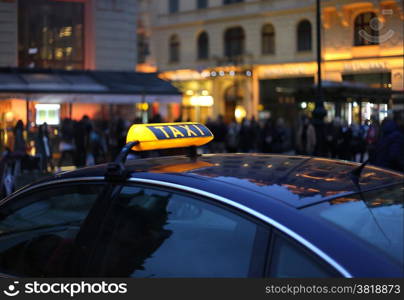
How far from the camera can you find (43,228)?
3.11 m

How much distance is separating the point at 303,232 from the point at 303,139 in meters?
15.5

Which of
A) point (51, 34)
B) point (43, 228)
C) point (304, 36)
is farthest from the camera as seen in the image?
point (304, 36)

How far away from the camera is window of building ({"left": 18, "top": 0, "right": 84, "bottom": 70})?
59.3 ft

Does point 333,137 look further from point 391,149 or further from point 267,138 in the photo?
point 391,149

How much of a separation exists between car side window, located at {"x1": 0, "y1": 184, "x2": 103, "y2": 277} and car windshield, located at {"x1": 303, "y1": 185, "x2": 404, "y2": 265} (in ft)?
3.52

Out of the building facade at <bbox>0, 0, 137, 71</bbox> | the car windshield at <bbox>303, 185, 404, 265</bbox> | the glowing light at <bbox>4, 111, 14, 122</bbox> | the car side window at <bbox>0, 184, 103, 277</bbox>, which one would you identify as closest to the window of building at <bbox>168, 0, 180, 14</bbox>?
the building facade at <bbox>0, 0, 137, 71</bbox>

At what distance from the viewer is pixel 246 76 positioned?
106 ft

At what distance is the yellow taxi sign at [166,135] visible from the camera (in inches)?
113

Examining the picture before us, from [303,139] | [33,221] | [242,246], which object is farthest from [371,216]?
[303,139]

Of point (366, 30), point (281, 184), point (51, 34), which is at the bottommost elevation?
point (281, 184)

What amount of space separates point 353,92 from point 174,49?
23970mm

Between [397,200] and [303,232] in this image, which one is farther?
[397,200]

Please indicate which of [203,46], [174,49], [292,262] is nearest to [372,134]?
[292,262]

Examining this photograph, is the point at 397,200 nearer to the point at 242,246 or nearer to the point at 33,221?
the point at 242,246
